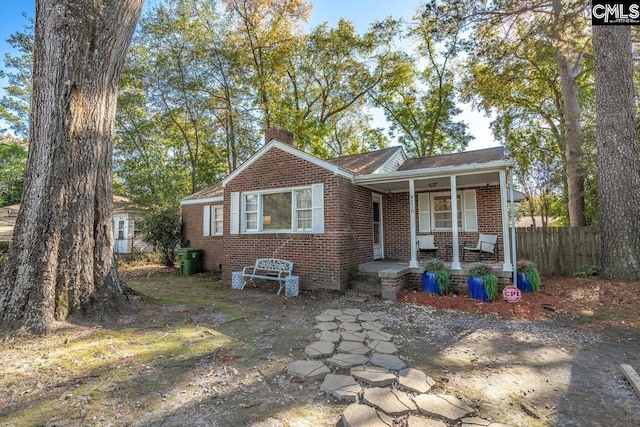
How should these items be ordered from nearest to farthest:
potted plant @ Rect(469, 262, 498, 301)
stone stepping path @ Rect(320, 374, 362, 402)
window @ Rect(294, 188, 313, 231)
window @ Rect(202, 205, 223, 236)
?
stone stepping path @ Rect(320, 374, 362, 402)
potted plant @ Rect(469, 262, 498, 301)
window @ Rect(294, 188, 313, 231)
window @ Rect(202, 205, 223, 236)

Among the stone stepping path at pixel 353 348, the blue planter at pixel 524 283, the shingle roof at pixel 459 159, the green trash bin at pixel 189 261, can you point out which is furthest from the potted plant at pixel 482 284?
the green trash bin at pixel 189 261

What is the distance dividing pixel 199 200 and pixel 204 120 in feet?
28.8

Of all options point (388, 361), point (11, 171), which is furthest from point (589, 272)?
point (11, 171)

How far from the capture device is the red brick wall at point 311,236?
758 cm

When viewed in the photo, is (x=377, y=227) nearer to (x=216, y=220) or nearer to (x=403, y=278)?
(x=403, y=278)

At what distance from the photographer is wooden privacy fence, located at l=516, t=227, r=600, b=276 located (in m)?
8.35

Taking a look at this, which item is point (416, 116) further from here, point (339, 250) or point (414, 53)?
point (339, 250)

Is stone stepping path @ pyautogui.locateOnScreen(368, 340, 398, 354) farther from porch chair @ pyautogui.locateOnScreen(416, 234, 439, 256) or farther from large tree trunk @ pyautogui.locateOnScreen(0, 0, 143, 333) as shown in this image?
porch chair @ pyautogui.locateOnScreen(416, 234, 439, 256)

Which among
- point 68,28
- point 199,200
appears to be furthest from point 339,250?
point 199,200

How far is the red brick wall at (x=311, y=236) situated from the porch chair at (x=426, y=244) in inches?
68.2

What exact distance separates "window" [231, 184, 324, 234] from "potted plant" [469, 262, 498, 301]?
11.9 feet

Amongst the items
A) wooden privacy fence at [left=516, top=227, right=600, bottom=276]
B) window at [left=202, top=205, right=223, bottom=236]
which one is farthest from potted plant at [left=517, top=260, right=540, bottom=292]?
window at [left=202, top=205, right=223, bottom=236]
